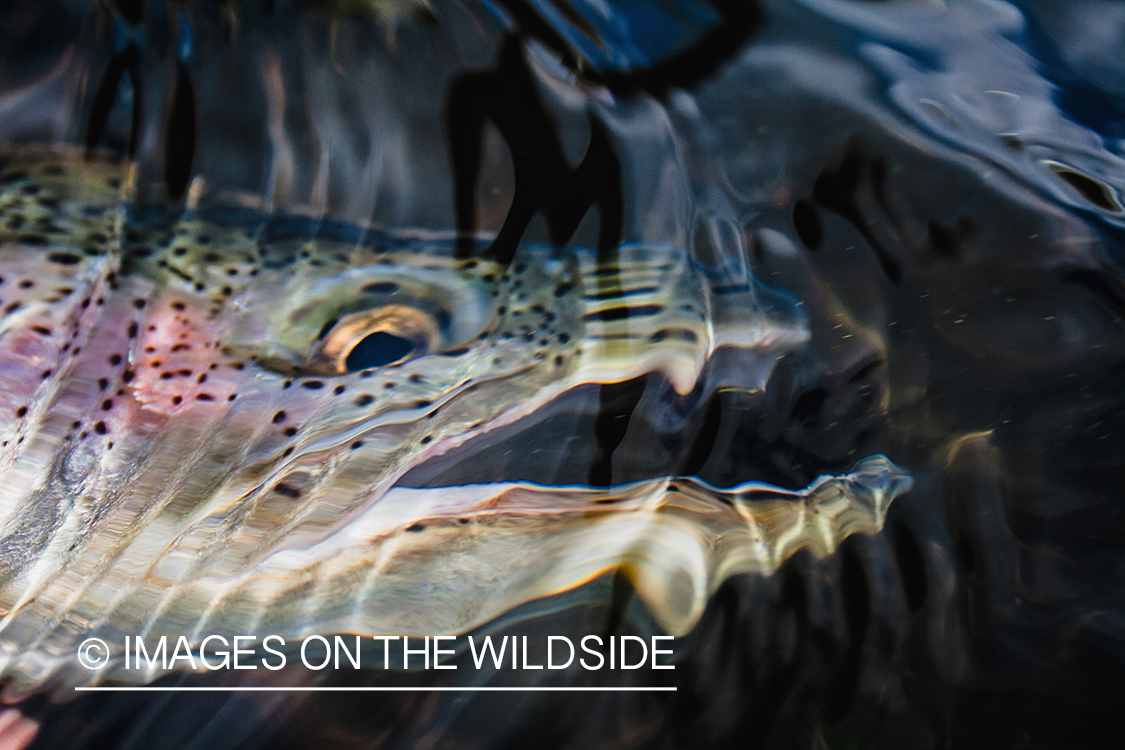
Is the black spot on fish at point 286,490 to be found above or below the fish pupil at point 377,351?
below

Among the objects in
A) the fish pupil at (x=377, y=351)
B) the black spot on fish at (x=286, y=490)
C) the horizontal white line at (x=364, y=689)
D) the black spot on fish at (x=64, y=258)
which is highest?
the black spot on fish at (x=64, y=258)

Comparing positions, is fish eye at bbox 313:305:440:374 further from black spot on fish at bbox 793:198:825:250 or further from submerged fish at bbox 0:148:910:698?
black spot on fish at bbox 793:198:825:250

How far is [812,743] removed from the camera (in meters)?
0.39

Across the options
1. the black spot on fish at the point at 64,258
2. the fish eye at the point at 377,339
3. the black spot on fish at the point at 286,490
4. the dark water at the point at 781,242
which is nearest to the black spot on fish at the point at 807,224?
the dark water at the point at 781,242

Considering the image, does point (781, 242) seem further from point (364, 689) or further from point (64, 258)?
point (64, 258)

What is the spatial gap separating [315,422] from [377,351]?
2.6 inches

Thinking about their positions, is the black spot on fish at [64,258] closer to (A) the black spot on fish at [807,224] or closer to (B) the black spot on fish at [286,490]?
(B) the black spot on fish at [286,490]

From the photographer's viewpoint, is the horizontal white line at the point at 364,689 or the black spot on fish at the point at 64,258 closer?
the horizontal white line at the point at 364,689

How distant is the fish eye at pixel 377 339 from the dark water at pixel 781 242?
72 mm

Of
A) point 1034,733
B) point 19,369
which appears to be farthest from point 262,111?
point 1034,733

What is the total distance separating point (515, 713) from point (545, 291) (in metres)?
0.28

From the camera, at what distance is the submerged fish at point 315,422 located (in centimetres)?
41

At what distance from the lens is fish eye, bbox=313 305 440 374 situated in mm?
468

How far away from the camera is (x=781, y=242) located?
0.46 metres
